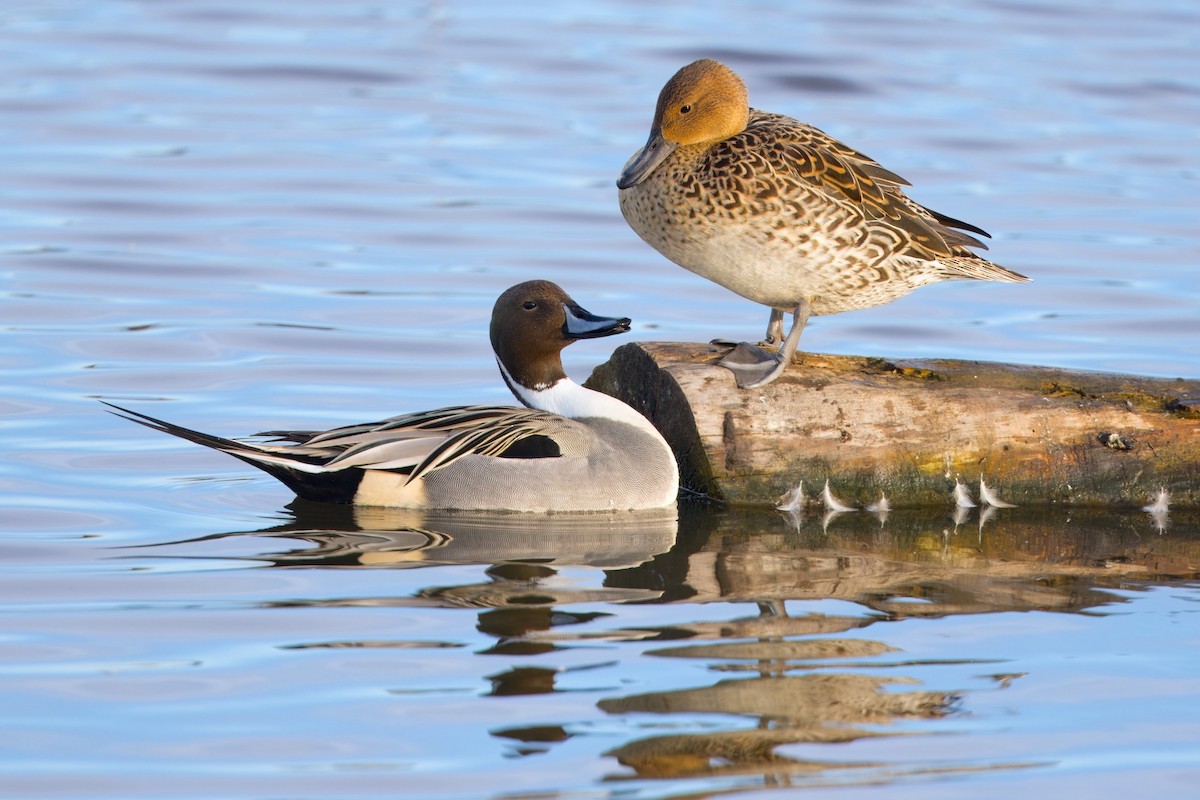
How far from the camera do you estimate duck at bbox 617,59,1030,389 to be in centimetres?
670

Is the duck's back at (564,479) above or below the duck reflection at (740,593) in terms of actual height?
above

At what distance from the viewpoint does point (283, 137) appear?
1516cm

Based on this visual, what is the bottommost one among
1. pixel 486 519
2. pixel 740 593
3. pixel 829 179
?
pixel 740 593

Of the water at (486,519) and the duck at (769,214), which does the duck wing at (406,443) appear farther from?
the duck at (769,214)

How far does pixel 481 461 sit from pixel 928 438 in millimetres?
1663

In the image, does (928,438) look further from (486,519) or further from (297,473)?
(297,473)

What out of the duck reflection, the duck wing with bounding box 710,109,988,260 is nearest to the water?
the duck reflection

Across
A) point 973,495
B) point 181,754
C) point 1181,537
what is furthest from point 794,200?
point 181,754

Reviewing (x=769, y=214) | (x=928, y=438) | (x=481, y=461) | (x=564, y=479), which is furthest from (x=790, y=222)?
(x=481, y=461)

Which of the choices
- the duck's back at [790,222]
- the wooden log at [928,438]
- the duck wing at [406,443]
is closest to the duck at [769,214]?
the duck's back at [790,222]

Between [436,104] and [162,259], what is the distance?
221 inches

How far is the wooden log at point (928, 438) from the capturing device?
6.74 m

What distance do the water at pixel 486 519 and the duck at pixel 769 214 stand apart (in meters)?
0.90

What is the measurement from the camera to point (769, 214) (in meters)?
6.66
